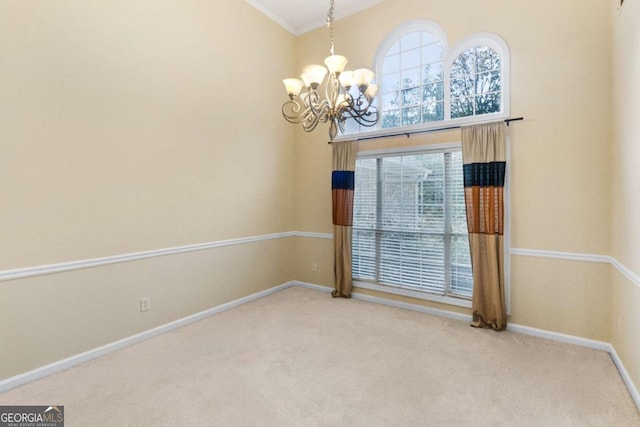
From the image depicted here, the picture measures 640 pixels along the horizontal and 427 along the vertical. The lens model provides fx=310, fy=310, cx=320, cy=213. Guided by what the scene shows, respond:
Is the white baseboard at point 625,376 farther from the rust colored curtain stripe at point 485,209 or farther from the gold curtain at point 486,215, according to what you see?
the rust colored curtain stripe at point 485,209

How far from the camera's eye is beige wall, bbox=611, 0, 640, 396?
216cm

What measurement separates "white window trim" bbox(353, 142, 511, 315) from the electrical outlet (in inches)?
99.4

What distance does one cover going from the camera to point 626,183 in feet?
7.86

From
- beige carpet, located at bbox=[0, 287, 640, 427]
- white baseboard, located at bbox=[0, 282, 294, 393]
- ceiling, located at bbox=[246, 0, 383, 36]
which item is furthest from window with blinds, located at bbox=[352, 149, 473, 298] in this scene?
ceiling, located at bbox=[246, 0, 383, 36]

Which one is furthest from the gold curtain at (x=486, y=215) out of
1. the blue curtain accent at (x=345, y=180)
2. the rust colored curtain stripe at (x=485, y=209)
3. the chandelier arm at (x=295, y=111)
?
the chandelier arm at (x=295, y=111)

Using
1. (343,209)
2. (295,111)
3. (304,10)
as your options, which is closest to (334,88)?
(295,111)

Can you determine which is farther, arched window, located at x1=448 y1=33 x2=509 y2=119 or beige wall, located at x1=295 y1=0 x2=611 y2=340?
arched window, located at x1=448 y1=33 x2=509 y2=119

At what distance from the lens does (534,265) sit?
3152 mm

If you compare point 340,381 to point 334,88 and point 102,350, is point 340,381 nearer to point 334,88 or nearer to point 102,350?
point 102,350

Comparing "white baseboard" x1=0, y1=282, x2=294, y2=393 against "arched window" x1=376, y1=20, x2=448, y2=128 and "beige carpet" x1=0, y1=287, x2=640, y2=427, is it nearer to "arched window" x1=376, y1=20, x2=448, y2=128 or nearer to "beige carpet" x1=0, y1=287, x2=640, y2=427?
"beige carpet" x1=0, y1=287, x2=640, y2=427

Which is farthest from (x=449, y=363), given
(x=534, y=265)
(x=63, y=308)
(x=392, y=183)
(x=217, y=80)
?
(x=217, y=80)

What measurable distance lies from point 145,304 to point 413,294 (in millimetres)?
3001

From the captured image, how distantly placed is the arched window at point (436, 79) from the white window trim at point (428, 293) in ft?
0.84

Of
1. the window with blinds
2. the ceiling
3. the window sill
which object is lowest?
the window sill
